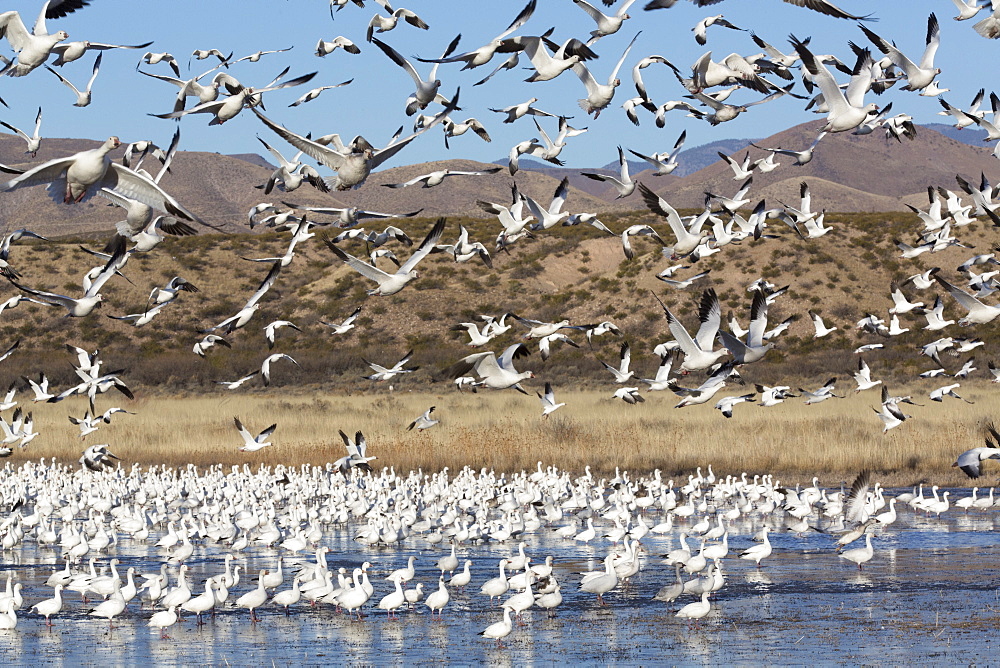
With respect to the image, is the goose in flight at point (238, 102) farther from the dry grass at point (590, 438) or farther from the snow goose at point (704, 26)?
the dry grass at point (590, 438)

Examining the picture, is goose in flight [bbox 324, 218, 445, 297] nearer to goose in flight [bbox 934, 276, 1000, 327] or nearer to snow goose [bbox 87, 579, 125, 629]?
snow goose [bbox 87, 579, 125, 629]

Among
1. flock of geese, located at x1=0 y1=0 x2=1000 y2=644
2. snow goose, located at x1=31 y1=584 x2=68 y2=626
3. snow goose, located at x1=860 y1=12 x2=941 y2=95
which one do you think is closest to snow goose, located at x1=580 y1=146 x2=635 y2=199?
flock of geese, located at x1=0 y1=0 x2=1000 y2=644

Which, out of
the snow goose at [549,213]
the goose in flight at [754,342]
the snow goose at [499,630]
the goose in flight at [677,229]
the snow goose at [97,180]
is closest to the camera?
the snow goose at [97,180]

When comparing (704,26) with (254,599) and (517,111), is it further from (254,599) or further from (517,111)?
(254,599)

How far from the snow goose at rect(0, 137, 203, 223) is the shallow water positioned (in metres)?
4.80

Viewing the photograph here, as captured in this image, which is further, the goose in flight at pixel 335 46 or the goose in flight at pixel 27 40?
the goose in flight at pixel 335 46

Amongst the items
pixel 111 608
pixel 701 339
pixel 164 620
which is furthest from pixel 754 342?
pixel 111 608

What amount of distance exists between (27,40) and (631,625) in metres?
9.83

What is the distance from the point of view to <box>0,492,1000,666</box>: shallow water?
531 inches

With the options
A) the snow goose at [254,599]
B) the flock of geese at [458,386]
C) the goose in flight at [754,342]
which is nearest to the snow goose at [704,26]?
the flock of geese at [458,386]

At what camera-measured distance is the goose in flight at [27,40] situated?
49.0 feet

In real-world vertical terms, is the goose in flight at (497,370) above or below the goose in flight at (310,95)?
below

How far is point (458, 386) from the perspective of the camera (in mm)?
19141

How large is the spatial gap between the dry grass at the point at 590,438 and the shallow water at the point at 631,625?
341 inches
